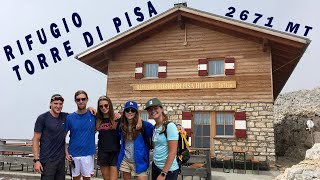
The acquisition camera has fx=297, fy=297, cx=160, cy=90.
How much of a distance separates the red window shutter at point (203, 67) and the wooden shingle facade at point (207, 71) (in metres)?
0.04

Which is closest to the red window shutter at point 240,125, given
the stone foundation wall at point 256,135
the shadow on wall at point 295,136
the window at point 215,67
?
the stone foundation wall at point 256,135

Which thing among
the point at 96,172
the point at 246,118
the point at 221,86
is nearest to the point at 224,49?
the point at 221,86

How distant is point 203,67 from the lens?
514 inches

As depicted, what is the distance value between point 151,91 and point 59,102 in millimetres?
9227

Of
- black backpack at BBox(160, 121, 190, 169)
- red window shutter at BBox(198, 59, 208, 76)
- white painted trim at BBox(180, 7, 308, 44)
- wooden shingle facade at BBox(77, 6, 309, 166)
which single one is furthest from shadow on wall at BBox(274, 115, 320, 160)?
black backpack at BBox(160, 121, 190, 169)

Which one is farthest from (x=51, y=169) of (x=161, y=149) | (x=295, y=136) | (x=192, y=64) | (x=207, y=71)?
(x=295, y=136)

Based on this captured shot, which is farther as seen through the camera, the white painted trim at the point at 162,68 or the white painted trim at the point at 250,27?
the white painted trim at the point at 162,68

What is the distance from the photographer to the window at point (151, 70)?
45.6 ft

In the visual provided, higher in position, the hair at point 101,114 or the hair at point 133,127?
the hair at point 101,114

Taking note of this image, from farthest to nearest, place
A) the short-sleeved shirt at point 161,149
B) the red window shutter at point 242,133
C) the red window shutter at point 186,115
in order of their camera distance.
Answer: the red window shutter at point 186,115, the red window shutter at point 242,133, the short-sleeved shirt at point 161,149

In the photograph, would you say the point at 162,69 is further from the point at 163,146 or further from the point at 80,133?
the point at 163,146

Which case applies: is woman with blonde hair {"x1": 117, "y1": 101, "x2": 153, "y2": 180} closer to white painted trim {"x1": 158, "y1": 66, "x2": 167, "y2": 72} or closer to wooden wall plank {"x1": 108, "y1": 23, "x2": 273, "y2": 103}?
wooden wall plank {"x1": 108, "y1": 23, "x2": 273, "y2": 103}

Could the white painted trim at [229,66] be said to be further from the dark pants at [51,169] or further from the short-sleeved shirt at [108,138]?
the dark pants at [51,169]

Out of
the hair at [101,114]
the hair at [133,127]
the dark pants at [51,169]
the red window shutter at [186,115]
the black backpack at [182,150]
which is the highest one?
the red window shutter at [186,115]
